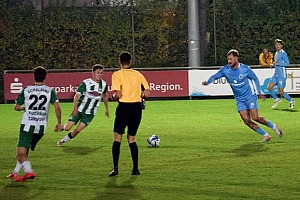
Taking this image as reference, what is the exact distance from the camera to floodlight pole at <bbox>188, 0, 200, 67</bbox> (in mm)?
35281

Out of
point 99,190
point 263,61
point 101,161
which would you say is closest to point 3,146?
point 101,161

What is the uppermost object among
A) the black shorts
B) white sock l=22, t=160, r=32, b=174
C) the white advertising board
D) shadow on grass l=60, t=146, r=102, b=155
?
A: the white advertising board

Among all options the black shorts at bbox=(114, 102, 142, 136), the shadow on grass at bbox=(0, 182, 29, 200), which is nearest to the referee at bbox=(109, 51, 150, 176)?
the black shorts at bbox=(114, 102, 142, 136)

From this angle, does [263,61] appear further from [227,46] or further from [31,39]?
[31,39]

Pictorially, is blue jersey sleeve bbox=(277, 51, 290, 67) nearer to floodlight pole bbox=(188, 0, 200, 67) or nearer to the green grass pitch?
the green grass pitch

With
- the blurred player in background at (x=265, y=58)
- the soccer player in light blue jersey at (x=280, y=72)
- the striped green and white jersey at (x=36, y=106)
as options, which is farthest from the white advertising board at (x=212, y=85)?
the striped green and white jersey at (x=36, y=106)

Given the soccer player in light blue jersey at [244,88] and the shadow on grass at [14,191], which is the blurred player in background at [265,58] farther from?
the shadow on grass at [14,191]

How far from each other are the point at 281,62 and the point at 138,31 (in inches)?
520

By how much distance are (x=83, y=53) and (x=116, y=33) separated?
5.51ft

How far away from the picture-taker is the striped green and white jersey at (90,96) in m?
18.0

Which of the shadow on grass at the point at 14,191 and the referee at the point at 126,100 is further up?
the referee at the point at 126,100

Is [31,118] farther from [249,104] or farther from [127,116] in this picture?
[249,104]

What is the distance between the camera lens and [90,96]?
18.1 m

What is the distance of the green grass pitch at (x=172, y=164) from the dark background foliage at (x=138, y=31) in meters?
14.3
